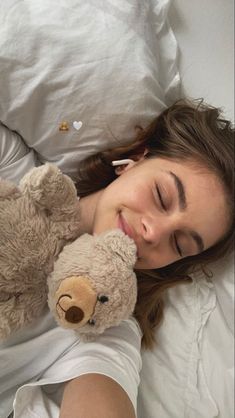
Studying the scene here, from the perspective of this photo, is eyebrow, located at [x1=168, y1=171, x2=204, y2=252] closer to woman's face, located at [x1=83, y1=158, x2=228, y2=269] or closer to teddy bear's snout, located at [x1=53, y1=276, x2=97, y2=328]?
woman's face, located at [x1=83, y1=158, x2=228, y2=269]

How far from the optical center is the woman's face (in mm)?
722

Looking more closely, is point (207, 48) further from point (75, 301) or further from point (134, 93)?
point (75, 301)

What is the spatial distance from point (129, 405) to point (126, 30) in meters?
0.66

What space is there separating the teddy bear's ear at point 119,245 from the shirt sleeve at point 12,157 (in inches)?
13.9

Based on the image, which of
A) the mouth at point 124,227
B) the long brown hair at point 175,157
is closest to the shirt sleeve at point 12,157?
the long brown hair at point 175,157

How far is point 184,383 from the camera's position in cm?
94

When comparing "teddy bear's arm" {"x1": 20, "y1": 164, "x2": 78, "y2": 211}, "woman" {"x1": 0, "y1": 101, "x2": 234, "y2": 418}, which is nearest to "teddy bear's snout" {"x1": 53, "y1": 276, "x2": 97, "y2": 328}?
"teddy bear's arm" {"x1": 20, "y1": 164, "x2": 78, "y2": 211}

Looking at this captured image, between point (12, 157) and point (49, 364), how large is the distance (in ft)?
1.30

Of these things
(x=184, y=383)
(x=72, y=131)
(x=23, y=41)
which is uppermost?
(x=23, y=41)

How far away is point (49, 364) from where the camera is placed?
0.79 meters

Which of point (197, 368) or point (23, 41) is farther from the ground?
point (23, 41)

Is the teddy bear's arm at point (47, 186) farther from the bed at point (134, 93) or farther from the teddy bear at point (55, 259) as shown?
the bed at point (134, 93)

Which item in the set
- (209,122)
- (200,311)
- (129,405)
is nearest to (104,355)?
(129,405)

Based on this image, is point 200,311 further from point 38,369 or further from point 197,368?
point 38,369
